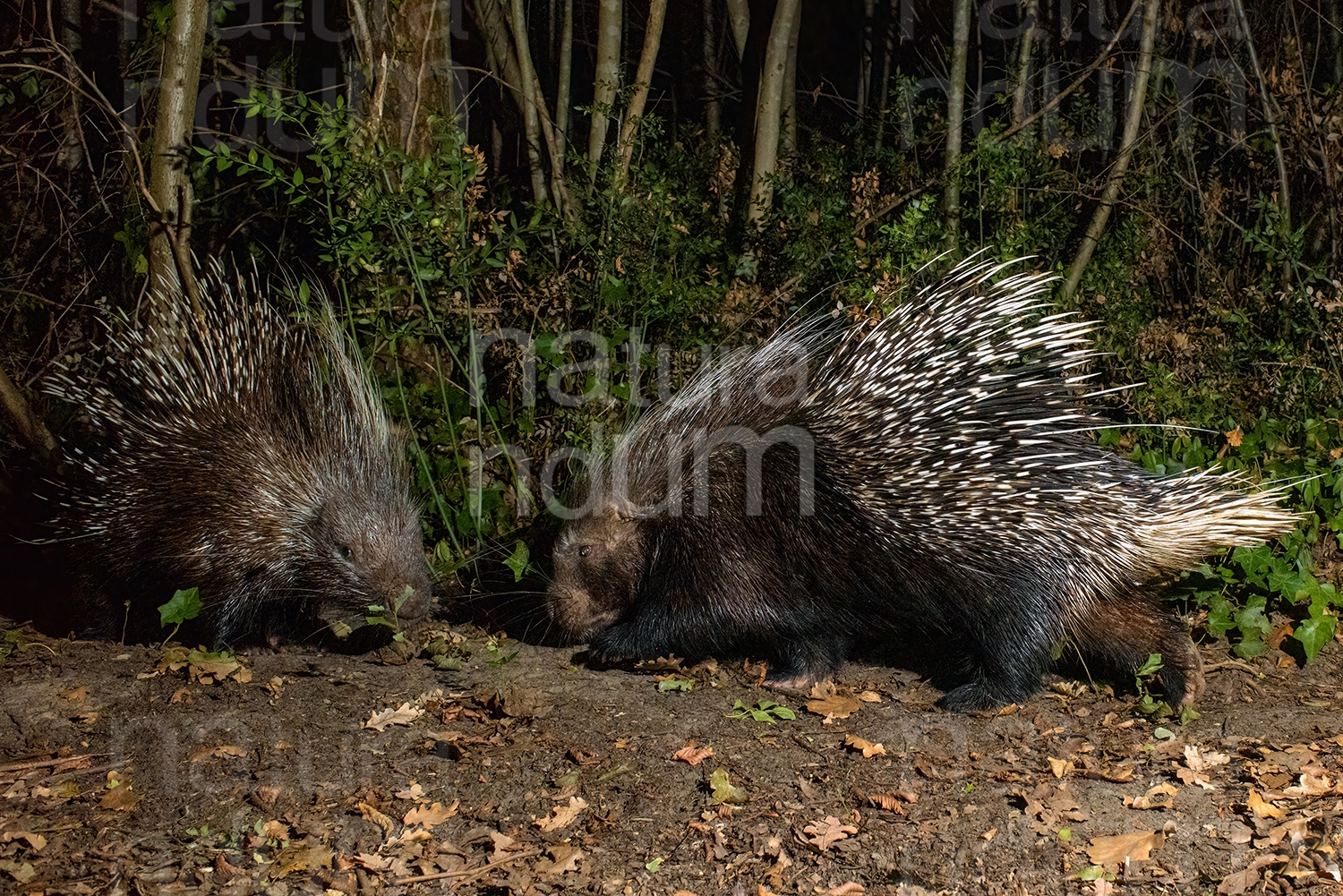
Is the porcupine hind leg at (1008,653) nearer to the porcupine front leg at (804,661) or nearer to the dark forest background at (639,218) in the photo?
the porcupine front leg at (804,661)

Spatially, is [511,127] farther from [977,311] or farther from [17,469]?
[977,311]

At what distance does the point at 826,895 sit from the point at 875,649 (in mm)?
1788

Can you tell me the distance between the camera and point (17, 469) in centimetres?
579

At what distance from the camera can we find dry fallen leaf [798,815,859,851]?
3119 millimetres

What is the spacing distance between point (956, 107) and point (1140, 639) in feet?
11.7

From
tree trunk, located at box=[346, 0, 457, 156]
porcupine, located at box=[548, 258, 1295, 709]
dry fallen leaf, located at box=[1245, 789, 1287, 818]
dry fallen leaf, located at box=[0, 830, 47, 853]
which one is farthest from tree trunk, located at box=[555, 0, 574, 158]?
dry fallen leaf, located at box=[1245, 789, 1287, 818]

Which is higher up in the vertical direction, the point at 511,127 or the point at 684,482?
the point at 511,127

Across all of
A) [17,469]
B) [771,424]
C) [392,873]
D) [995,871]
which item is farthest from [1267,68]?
[17,469]

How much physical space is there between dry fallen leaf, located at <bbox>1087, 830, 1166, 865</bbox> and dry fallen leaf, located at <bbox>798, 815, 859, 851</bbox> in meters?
0.63

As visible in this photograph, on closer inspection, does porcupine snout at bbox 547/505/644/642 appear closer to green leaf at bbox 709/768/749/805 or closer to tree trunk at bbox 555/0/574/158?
green leaf at bbox 709/768/749/805

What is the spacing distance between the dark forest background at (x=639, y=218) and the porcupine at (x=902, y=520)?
571 millimetres

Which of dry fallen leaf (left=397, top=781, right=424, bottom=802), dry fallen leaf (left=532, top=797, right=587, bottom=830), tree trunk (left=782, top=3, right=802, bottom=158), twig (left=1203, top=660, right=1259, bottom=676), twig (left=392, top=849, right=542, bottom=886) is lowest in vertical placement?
twig (left=392, top=849, right=542, bottom=886)

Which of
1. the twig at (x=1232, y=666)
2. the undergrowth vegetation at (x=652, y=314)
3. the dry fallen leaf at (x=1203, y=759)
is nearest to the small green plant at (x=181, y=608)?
the undergrowth vegetation at (x=652, y=314)

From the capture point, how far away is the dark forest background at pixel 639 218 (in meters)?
4.98
